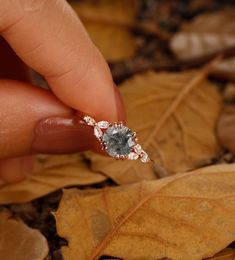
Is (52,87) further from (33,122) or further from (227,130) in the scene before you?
(227,130)

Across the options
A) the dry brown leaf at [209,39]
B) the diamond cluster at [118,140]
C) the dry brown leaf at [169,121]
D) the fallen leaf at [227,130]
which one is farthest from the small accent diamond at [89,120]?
the dry brown leaf at [209,39]

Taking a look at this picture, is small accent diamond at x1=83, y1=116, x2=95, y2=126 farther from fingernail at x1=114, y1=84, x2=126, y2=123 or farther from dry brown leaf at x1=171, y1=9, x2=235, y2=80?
dry brown leaf at x1=171, y1=9, x2=235, y2=80

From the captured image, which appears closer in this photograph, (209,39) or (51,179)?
(51,179)

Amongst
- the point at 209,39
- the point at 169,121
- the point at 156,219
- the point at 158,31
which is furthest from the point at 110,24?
the point at 156,219

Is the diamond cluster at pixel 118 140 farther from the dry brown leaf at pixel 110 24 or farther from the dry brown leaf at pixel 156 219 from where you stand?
the dry brown leaf at pixel 110 24

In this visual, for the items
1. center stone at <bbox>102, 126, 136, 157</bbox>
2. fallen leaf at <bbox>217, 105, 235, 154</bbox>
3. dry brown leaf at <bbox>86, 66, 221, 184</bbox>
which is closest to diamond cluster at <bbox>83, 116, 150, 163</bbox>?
center stone at <bbox>102, 126, 136, 157</bbox>

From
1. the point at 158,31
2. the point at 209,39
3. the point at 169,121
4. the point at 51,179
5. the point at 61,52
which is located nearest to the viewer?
the point at 61,52

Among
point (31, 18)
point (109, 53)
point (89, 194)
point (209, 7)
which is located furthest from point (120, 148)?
point (209, 7)
